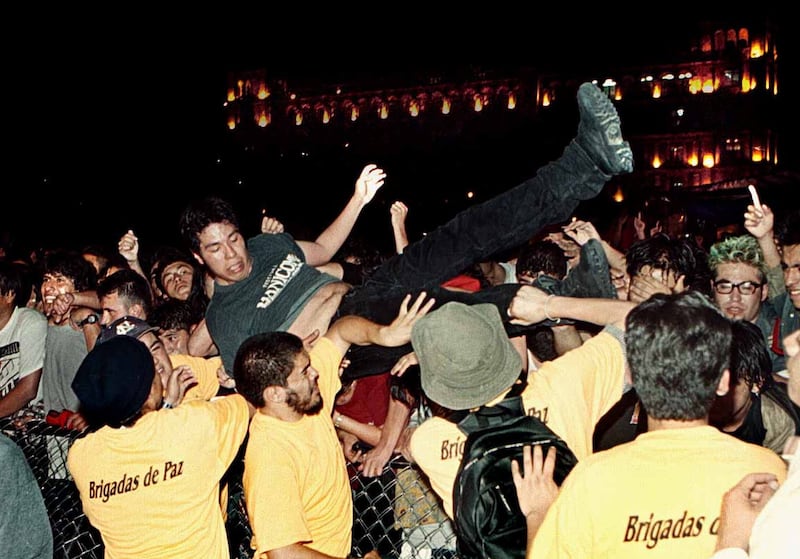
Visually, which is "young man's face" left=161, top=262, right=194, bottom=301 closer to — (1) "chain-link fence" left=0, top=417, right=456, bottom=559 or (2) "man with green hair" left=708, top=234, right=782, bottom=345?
(1) "chain-link fence" left=0, top=417, right=456, bottom=559

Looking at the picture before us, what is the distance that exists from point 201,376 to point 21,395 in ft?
5.98

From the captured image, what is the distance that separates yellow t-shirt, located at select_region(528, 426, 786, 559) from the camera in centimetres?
208

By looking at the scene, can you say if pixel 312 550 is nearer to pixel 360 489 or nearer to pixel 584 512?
pixel 360 489

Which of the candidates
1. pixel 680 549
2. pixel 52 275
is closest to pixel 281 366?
pixel 680 549

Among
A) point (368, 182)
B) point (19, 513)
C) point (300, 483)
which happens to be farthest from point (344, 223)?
point (19, 513)

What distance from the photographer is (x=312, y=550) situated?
3008mm

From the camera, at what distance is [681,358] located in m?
2.14

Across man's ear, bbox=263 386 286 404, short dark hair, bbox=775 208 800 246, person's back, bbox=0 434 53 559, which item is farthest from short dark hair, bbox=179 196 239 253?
short dark hair, bbox=775 208 800 246

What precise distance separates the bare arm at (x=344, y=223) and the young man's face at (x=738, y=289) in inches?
82.8

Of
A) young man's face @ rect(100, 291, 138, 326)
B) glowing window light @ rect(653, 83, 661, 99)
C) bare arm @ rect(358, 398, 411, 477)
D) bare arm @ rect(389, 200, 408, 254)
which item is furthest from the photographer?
glowing window light @ rect(653, 83, 661, 99)

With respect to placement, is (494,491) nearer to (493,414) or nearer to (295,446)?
(493,414)

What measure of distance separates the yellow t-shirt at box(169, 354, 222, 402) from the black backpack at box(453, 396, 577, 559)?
2289 mm

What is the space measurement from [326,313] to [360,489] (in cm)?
103

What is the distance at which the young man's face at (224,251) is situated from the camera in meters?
4.59
